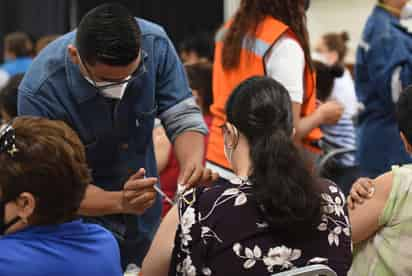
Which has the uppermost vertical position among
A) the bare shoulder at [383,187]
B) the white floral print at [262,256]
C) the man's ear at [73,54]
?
the man's ear at [73,54]

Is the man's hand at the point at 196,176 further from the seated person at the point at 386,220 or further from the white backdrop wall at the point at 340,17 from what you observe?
the white backdrop wall at the point at 340,17

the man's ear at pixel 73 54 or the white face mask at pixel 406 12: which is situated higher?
the man's ear at pixel 73 54

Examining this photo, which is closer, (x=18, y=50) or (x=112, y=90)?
(x=112, y=90)

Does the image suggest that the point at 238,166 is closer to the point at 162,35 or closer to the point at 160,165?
the point at 162,35

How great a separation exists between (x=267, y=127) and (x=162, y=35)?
21.7 inches

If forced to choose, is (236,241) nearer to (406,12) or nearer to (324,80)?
(406,12)

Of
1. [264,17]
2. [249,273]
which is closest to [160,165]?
[264,17]

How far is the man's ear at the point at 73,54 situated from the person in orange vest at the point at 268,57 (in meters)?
0.63

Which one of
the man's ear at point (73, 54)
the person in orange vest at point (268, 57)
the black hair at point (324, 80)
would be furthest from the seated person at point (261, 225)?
the black hair at point (324, 80)

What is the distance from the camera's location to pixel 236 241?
170 cm

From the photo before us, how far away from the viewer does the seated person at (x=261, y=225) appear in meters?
Result: 1.69

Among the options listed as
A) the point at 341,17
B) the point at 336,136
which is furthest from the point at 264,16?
the point at 341,17

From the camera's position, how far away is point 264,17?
8.11ft

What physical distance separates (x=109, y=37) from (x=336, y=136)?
206 cm
